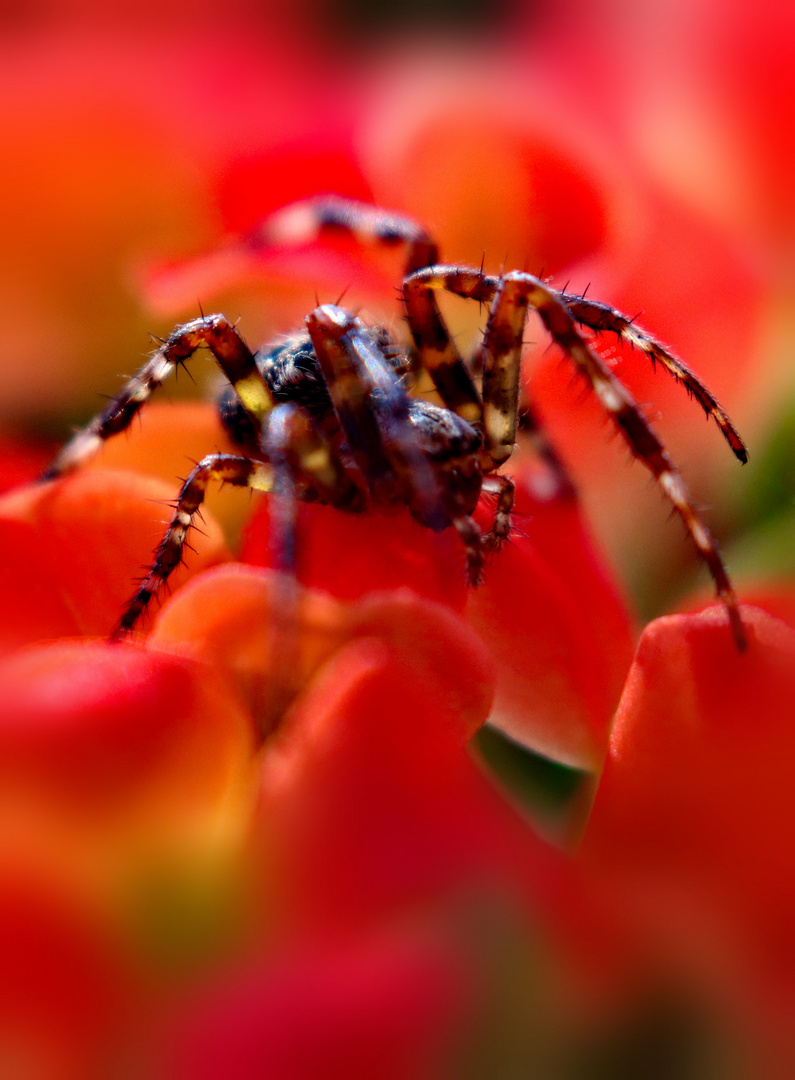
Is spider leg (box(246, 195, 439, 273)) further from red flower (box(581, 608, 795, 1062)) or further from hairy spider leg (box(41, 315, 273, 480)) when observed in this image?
red flower (box(581, 608, 795, 1062))

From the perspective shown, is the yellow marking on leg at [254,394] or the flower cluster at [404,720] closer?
the flower cluster at [404,720]

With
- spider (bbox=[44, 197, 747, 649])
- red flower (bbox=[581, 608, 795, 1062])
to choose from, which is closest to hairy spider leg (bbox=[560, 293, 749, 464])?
spider (bbox=[44, 197, 747, 649])

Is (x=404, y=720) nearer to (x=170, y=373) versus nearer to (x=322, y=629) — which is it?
(x=322, y=629)

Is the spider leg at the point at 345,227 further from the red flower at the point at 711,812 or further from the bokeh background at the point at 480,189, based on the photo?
the red flower at the point at 711,812

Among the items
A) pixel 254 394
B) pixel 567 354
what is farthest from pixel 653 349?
pixel 254 394

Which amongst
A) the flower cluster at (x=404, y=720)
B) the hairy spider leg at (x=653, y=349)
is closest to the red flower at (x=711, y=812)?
the flower cluster at (x=404, y=720)

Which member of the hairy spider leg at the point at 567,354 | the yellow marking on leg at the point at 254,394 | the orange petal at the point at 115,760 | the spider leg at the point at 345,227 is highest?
the spider leg at the point at 345,227

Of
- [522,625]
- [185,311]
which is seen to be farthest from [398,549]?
[185,311]

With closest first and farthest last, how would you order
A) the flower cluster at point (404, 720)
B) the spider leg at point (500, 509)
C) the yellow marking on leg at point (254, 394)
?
the flower cluster at point (404, 720) → the spider leg at point (500, 509) → the yellow marking on leg at point (254, 394)

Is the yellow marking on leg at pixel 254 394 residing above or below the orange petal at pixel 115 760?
below
